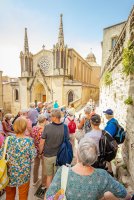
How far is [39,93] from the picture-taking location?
28.6 m

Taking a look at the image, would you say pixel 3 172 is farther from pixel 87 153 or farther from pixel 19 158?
pixel 87 153

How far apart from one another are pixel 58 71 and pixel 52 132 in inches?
934

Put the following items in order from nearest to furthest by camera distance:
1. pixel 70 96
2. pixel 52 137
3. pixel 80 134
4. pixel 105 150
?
pixel 105 150 < pixel 52 137 < pixel 80 134 < pixel 70 96

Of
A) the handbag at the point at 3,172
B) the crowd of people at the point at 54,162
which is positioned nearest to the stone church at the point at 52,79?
the crowd of people at the point at 54,162

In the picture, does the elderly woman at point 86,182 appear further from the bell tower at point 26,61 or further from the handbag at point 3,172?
the bell tower at point 26,61

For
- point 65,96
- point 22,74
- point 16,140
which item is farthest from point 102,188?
point 22,74

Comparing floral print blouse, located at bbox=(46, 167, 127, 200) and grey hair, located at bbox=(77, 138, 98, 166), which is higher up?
grey hair, located at bbox=(77, 138, 98, 166)

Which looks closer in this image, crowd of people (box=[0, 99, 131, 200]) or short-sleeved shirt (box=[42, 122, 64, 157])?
crowd of people (box=[0, 99, 131, 200])

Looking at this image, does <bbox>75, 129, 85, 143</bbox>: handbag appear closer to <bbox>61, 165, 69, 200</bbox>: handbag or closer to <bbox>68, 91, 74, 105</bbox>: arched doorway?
<bbox>61, 165, 69, 200</bbox>: handbag

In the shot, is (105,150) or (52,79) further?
(52,79)

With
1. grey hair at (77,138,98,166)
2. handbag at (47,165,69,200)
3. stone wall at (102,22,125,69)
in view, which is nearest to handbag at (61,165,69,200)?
handbag at (47,165,69,200)

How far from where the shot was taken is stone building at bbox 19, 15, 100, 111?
24295 millimetres

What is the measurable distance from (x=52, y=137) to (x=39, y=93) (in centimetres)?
2658

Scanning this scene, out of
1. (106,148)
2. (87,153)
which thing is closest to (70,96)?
A: (106,148)
